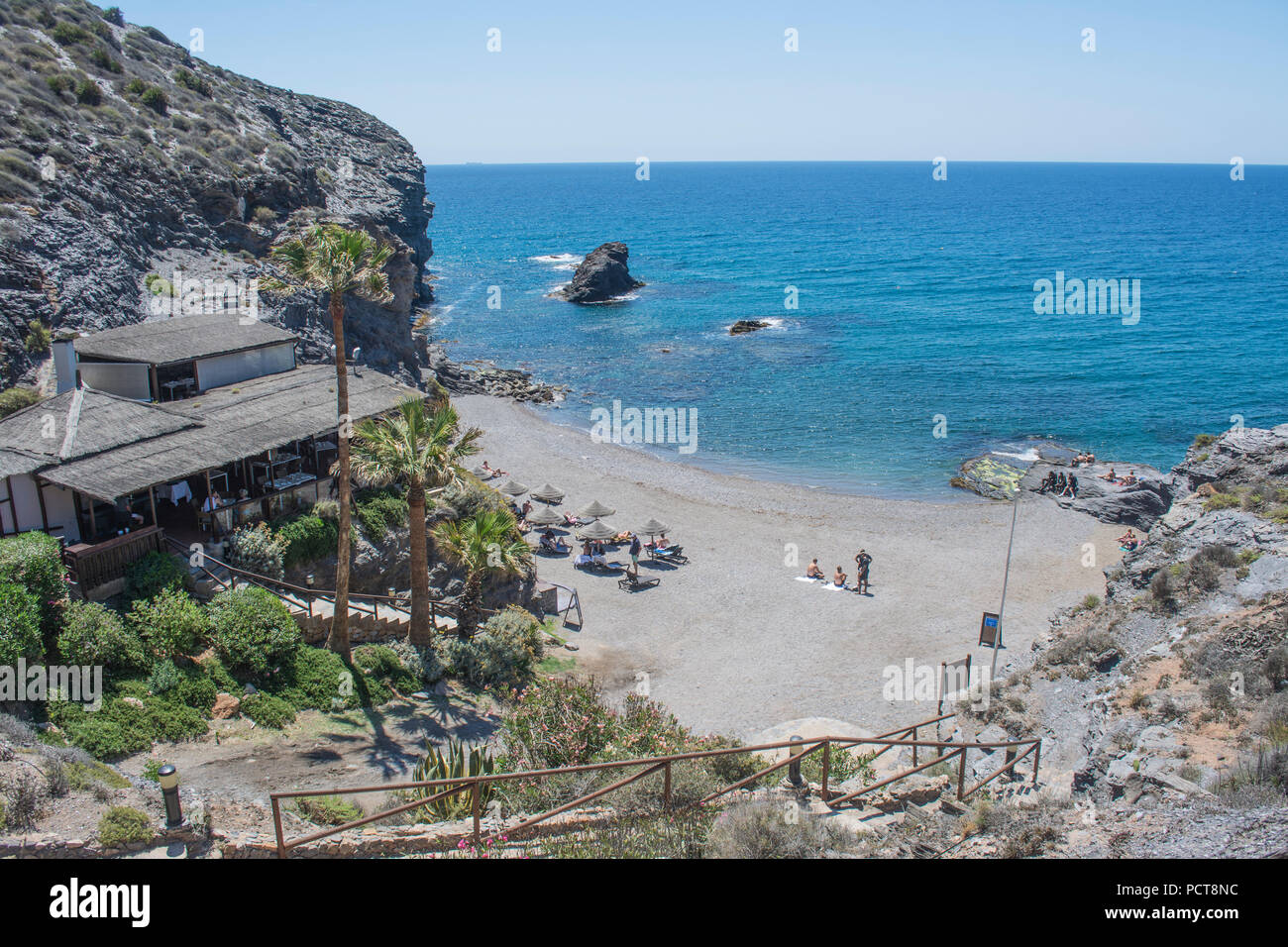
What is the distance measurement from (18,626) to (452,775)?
7.71 m

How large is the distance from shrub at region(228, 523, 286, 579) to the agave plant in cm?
662

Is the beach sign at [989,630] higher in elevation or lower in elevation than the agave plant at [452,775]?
lower

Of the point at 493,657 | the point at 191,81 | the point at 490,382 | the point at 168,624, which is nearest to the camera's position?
the point at 168,624

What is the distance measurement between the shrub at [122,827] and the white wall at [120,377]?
17554mm

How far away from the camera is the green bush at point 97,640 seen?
15.1 meters

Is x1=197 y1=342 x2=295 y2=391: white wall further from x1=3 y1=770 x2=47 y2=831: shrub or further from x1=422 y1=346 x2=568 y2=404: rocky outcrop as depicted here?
x1=422 y1=346 x2=568 y2=404: rocky outcrop

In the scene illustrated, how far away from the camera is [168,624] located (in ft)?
54.6

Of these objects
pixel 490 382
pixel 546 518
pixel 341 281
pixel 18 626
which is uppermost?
pixel 341 281

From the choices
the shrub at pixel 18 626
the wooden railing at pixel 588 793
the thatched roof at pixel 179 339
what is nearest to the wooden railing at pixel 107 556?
the shrub at pixel 18 626

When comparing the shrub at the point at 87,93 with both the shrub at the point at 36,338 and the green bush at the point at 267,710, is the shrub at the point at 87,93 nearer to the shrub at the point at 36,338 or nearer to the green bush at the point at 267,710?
the shrub at the point at 36,338

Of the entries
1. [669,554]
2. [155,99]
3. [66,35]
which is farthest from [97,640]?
[66,35]

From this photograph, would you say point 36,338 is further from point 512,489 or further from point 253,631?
point 512,489
